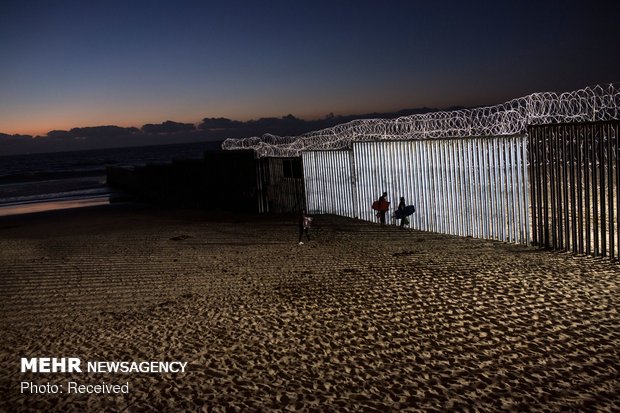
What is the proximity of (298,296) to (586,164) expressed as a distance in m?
5.78

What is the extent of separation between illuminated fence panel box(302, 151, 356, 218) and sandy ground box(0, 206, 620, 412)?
5003mm

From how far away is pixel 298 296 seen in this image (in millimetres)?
8680

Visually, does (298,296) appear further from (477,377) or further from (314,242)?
(314,242)

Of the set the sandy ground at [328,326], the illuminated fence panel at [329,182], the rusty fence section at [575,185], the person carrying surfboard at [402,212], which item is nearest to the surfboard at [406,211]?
the person carrying surfboard at [402,212]

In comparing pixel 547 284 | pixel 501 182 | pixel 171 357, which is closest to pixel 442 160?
pixel 501 182

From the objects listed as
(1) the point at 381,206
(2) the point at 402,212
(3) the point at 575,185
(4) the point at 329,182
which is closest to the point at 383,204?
(1) the point at 381,206

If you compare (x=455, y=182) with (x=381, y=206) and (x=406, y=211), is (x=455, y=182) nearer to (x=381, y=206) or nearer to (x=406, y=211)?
(x=406, y=211)

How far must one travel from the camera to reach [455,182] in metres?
13.2

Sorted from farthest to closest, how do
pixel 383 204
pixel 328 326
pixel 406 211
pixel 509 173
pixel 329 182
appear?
pixel 329 182 → pixel 383 204 → pixel 406 211 → pixel 509 173 → pixel 328 326

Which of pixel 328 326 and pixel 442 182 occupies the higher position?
pixel 442 182

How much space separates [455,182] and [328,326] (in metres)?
7.23

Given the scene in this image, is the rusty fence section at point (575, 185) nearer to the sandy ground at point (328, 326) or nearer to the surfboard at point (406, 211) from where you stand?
the sandy ground at point (328, 326)

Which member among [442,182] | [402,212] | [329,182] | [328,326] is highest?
[442,182]

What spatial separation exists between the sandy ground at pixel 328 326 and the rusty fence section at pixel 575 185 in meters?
0.52
